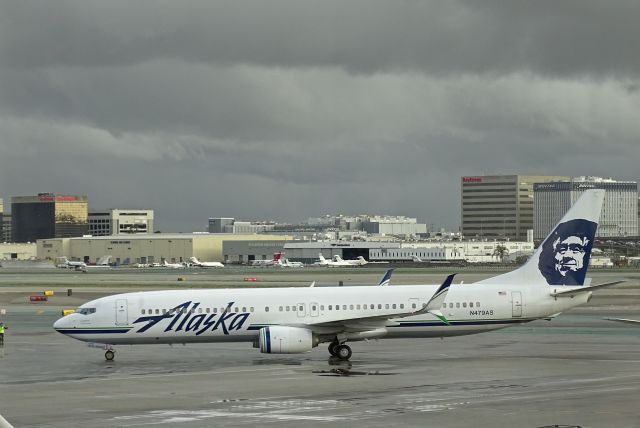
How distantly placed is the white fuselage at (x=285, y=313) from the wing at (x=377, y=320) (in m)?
0.09

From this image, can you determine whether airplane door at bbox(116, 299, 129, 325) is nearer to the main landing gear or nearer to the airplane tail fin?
the main landing gear

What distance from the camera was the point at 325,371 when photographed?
45.4 meters

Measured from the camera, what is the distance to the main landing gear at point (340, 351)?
49688 millimetres

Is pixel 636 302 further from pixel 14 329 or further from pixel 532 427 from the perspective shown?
pixel 532 427

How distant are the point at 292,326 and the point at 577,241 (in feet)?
48.3

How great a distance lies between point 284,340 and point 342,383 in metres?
8.16

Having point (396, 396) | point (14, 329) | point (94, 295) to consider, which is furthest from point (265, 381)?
point (94, 295)

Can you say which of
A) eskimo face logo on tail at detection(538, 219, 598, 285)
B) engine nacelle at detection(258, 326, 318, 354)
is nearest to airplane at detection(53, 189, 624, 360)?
engine nacelle at detection(258, 326, 318, 354)

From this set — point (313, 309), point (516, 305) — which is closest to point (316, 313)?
point (313, 309)

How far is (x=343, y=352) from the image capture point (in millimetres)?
49844

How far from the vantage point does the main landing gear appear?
4969 centimetres

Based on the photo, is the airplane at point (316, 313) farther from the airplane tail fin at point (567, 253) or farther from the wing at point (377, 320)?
the airplane tail fin at point (567, 253)

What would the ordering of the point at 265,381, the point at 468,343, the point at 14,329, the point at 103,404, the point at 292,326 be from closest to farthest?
the point at 103,404 → the point at 265,381 → the point at 292,326 → the point at 468,343 → the point at 14,329

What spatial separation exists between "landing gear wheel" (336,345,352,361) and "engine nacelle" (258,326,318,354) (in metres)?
1.38
